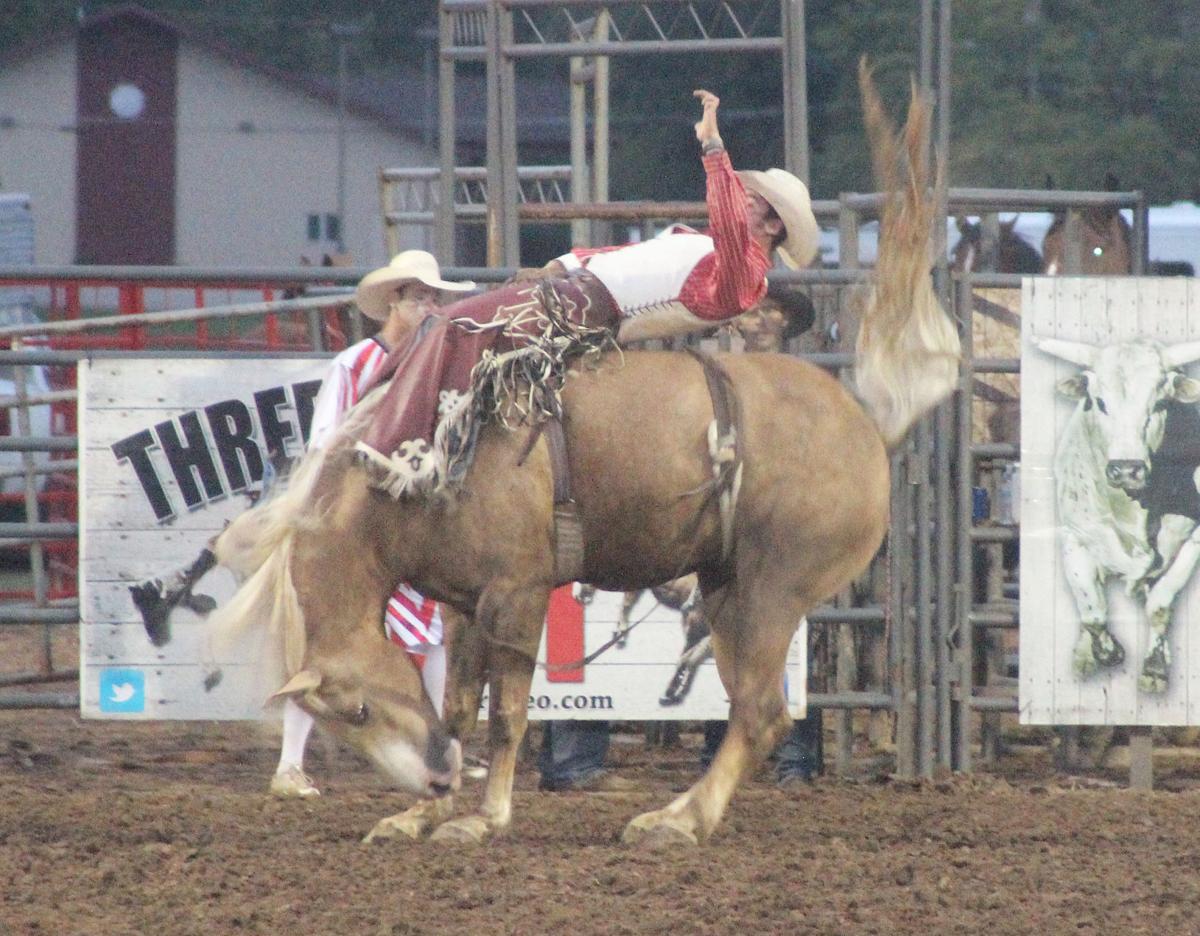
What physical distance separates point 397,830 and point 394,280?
181cm

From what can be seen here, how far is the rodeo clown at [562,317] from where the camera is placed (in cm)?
511

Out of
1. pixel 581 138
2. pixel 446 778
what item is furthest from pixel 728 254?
pixel 581 138

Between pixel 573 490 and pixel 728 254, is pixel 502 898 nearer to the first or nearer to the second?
pixel 573 490

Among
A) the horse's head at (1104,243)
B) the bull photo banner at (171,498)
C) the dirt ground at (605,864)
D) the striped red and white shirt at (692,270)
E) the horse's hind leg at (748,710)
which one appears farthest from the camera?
the horse's head at (1104,243)

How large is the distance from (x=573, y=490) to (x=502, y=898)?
1.17 meters

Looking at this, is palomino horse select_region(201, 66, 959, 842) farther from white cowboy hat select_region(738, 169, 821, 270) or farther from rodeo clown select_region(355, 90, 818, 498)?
white cowboy hat select_region(738, 169, 821, 270)

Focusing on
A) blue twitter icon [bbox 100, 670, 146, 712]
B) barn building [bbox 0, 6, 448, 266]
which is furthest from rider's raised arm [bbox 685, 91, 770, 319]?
barn building [bbox 0, 6, 448, 266]

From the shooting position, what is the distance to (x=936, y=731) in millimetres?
Answer: 6949

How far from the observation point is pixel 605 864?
16.4 ft

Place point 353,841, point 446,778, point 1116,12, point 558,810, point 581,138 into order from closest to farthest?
point 446,778 → point 353,841 → point 558,810 → point 581,138 → point 1116,12

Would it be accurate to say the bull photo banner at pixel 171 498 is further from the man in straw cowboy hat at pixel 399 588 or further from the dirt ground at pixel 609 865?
the dirt ground at pixel 609 865

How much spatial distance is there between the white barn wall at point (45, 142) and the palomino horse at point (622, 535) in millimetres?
42998

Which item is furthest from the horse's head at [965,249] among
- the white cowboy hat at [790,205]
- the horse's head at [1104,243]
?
the white cowboy hat at [790,205]

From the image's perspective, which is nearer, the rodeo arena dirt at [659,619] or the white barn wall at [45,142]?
the rodeo arena dirt at [659,619]
